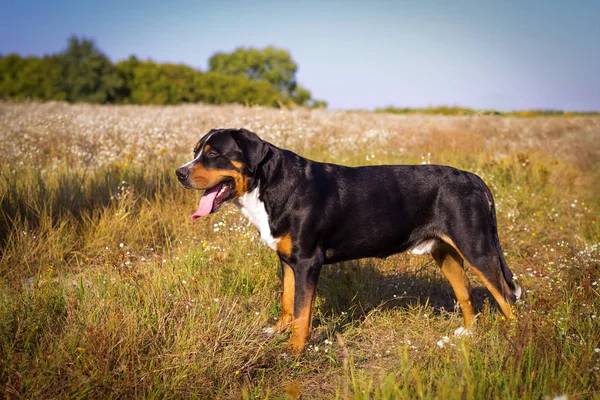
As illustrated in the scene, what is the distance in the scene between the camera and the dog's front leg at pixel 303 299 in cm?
386

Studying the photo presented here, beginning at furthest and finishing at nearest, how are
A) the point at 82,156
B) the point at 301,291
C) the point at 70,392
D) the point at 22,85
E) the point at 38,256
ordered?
the point at 22,85, the point at 82,156, the point at 38,256, the point at 301,291, the point at 70,392

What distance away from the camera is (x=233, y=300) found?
432 cm

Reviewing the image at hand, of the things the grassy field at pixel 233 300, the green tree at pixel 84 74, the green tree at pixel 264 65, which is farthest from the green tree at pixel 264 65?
the grassy field at pixel 233 300

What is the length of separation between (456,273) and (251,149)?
7.72 ft

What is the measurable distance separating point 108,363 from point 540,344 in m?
2.80

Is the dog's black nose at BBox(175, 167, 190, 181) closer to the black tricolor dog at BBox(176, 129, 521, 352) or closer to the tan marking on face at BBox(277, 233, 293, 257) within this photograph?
the black tricolor dog at BBox(176, 129, 521, 352)

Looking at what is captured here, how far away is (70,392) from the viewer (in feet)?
9.52

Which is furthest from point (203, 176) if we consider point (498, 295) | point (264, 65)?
point (264, 65)

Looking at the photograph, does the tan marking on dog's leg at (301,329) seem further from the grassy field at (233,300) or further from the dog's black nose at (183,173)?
the dog's black nose at (183,173)

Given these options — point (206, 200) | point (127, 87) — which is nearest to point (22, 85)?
point (127, 87)

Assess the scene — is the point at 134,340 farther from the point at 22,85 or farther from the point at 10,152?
the point at 22,85

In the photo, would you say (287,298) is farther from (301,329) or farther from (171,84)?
(171,84)

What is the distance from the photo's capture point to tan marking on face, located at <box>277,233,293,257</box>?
13.0ft

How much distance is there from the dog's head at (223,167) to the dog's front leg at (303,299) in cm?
79
